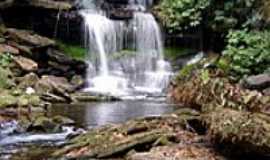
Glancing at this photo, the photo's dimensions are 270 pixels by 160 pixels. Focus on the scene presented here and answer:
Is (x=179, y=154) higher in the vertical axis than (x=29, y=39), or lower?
lower

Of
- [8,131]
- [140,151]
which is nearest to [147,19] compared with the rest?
[8,131]

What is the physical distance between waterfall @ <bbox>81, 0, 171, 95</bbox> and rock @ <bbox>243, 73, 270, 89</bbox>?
5.51 meters

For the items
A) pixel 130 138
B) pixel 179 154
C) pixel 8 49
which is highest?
pixel 8 49

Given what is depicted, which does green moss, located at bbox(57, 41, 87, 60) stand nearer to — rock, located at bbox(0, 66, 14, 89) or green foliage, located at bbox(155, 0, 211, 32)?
green foliage, located at bbox(155, 0, 211, 32)

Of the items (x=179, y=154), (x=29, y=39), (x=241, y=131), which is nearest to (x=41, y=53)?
(x=29, y=39)

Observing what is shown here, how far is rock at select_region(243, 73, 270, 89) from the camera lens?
15.2 meters

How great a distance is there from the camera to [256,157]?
8578mm

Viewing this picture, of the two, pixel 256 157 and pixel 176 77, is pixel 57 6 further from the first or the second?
pixel 256 157

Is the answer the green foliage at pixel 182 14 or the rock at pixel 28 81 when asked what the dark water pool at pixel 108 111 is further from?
the green foliage at pixel 182 14

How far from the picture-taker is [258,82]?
15492 mm

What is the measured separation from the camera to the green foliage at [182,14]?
22625 millimetres

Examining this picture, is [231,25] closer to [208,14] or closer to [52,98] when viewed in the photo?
[208,14]

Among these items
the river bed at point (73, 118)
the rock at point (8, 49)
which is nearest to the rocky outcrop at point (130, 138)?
the river bed at point (73, 118)

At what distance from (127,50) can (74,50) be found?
6.80ft
